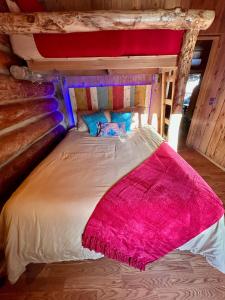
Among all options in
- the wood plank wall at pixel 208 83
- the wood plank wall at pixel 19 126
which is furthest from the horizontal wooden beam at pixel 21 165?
the wood plank wall at pixel 208 83

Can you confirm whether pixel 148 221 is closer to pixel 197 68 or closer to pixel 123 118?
pixel 123 118

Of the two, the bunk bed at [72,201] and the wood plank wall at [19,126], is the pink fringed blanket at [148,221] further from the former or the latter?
the wood plank wall at [19,126]

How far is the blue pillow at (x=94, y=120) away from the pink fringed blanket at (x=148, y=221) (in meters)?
1.60

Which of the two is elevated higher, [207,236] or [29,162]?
[29,162]

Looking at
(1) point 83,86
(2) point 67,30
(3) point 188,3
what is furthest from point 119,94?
(2) point 67,30

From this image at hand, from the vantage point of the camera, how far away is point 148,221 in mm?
1022

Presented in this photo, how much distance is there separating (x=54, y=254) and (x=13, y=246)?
294mm

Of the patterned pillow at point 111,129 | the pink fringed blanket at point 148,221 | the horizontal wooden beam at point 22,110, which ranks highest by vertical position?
the horizontal wooden beam at point 22,110

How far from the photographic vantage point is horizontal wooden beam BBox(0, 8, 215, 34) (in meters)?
1.12

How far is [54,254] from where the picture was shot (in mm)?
1131

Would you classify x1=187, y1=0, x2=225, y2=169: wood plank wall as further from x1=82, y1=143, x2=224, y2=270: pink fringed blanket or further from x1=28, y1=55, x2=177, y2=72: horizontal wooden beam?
x1=82, y1=143, x2=224, y2=270: pink fringed blanket

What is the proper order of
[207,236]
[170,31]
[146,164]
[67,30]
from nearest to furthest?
[207,236]
[67,30]
[170,31]
[146,164]

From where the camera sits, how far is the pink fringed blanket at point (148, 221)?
102 cm

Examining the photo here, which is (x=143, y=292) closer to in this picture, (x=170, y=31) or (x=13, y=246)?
(x=13, y=246)
